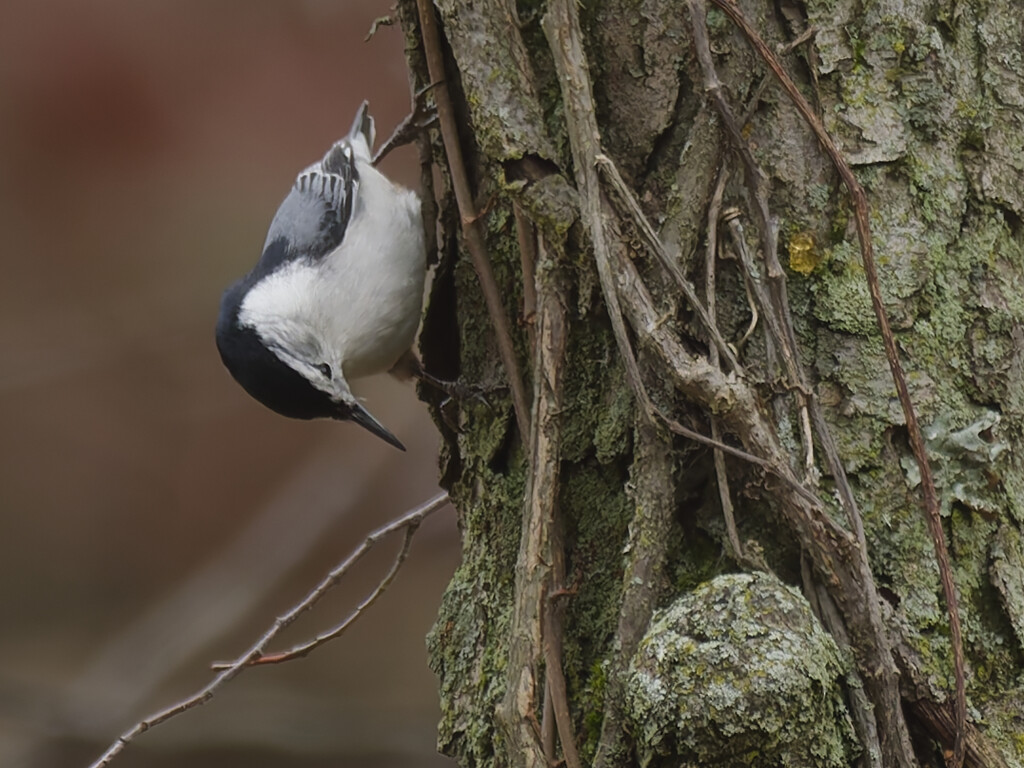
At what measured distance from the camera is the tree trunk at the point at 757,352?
133 centimetres

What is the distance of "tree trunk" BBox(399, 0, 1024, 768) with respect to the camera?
1332 millimetres

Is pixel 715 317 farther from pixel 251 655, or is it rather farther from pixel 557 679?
pixel 251 655

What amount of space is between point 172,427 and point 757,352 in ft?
6.95

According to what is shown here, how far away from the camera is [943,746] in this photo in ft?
4.27

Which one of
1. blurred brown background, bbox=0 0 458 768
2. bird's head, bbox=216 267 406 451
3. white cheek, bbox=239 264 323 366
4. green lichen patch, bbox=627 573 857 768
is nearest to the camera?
green lichen patch, bbox=627 573 857 768

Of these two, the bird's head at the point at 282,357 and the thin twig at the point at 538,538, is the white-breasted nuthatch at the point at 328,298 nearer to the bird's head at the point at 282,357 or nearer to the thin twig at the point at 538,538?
the bird's head at the point at 282,357

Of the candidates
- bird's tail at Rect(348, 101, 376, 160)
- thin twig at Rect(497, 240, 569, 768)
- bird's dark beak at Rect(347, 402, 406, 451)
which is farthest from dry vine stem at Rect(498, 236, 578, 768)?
bird's tail at Rect(348, 101, 376, 160)

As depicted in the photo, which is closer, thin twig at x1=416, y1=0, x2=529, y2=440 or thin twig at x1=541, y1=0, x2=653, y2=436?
thin twig at x1=541, y1=0, x2=653, y2=436

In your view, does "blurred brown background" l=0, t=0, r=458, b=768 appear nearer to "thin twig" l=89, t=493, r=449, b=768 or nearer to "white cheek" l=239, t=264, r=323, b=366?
"white cheek" l=239, t=264, r=323, b=366

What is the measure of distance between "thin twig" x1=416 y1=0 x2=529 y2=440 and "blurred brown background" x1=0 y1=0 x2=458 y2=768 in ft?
3.09

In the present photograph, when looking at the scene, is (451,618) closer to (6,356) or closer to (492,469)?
(492,469)

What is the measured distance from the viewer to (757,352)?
55.8 inches

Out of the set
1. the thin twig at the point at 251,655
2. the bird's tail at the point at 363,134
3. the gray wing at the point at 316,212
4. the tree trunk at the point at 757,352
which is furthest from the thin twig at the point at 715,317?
the bird's tail at the point at 363,134

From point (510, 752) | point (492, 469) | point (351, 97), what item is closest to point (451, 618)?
point (492, 469)
